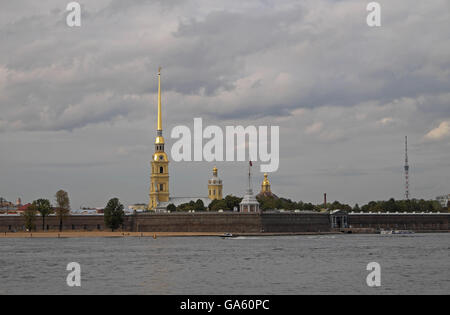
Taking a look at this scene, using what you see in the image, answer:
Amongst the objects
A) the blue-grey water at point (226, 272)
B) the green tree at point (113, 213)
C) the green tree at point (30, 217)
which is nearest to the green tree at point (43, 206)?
the green tree at point (30, 217)

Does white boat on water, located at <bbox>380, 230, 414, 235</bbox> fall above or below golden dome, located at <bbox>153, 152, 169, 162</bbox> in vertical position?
below

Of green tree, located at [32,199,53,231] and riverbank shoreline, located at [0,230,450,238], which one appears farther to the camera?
green tree, located at [32,199,53,231]

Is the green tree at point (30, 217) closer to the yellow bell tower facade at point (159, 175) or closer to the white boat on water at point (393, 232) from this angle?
the yellow bell tower facade at point (159, 175)

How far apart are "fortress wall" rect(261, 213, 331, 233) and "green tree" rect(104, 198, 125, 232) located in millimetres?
26287

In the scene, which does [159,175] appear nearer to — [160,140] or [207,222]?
[160,140]

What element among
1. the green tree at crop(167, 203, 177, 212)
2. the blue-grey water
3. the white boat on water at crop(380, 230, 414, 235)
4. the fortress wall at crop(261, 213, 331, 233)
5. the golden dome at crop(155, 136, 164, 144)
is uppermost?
the golden dome at crop(155, 136, 164, 144)

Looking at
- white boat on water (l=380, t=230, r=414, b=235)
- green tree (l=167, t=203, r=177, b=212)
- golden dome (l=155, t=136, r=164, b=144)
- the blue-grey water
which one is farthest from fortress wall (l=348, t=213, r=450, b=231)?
the blue-grey water

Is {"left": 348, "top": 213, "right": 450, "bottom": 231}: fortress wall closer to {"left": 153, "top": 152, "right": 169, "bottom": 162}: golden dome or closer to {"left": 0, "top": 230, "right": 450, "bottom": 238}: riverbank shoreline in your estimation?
{"left": 0, "top": 230, "right": 450, "bottom": 238}: riverbank shoreline

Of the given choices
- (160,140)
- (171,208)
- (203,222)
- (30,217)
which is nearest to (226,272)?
(203,222)

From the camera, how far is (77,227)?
501 ft

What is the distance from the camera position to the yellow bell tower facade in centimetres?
19175

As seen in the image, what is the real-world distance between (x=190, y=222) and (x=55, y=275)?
8730cm
